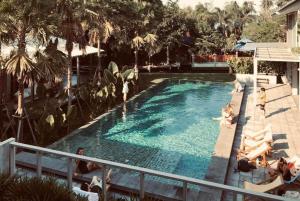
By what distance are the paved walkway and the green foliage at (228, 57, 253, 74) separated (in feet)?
22.7

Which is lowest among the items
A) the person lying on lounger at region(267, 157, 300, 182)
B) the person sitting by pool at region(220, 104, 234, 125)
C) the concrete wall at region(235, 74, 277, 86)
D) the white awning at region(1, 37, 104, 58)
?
the person lying on lounger at region(267, 157, 300, 182)

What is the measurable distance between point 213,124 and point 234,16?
2347 inches

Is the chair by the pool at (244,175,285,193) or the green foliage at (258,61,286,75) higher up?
the green foliage at (258,61,286,75)

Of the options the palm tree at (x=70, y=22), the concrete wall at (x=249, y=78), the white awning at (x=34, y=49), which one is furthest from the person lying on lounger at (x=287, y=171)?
the concrete wall at (x=249, y=78)

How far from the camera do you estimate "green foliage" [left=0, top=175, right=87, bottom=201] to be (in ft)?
18.9

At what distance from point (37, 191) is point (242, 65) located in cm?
3282

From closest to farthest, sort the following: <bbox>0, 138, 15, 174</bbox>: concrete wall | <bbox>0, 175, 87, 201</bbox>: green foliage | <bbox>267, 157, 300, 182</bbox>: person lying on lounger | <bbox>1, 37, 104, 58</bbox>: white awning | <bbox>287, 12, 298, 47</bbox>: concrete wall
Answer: <bbox>0, 175, 87, 201</bbox>: green foliage < <bbox>0, 138, 15, 174</bbox>: concrete wall < <bbox>267, 157, 300, 182</bbox>: person lying on lounger < <bbox>1, 37, 104, 58</bbox>: white awning < <bbox>287, 12, 298, 47</bbox>: concrete wall

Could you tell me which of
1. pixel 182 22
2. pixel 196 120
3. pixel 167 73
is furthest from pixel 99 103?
pixel 182 22

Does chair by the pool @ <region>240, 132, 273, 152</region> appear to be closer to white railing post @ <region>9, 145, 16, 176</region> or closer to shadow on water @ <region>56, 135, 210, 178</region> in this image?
shadow on water @ <region>56, 135, 210, 178</region>

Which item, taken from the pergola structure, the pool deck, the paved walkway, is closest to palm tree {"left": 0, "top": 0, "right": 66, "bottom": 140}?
the pool deck

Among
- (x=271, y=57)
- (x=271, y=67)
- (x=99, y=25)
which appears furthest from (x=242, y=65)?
(x=99, y=25)

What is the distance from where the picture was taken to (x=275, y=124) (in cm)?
1870

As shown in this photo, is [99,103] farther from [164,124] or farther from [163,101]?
[163,101]

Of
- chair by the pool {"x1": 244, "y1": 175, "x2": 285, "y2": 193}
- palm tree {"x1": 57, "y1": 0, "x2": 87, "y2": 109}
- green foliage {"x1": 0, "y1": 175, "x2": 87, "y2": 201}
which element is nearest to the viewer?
green foliage {"x1": 0, "y1": 175, "x2": 87, "y2": 201}
